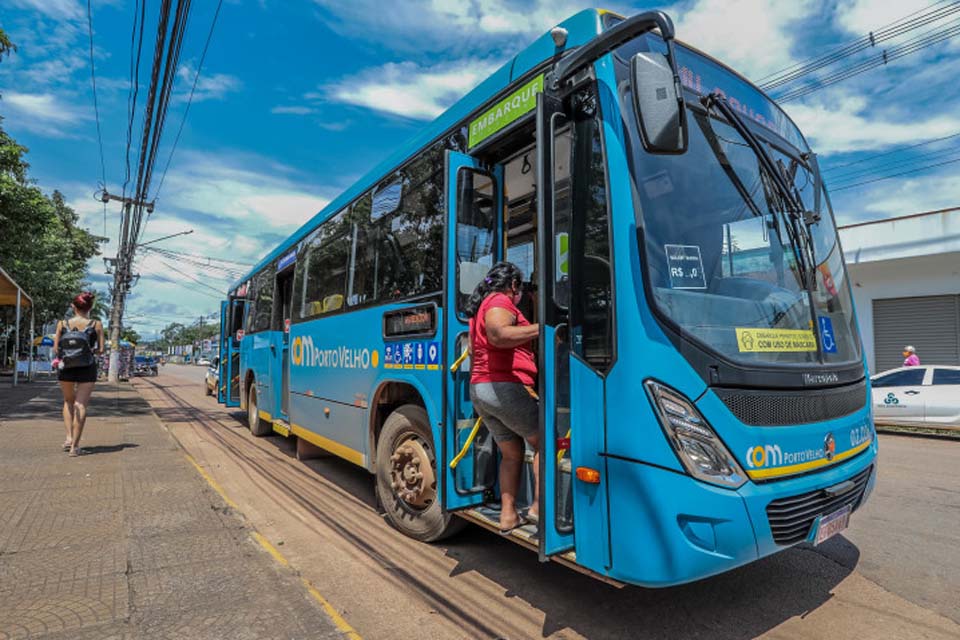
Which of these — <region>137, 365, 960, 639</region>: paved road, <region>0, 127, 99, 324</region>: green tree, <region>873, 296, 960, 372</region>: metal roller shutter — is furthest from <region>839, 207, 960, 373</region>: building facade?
<region>0, 127, 99, 324</region>: green tree

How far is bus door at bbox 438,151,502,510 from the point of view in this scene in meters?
3.44

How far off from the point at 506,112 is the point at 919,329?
16.0 metres

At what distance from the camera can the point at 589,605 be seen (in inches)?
121

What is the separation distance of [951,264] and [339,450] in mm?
15718

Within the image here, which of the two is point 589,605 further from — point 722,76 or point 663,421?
point 722,76

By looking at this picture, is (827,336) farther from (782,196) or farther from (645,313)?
(645,313)

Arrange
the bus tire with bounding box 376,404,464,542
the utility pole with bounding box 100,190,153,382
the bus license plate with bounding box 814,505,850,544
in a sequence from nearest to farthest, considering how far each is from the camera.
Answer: the bus license plate with bounding box 814,505,850,544, the bus tire with bounding box 376,404,464,542, the utility pole with bounding box 100,190,153,382

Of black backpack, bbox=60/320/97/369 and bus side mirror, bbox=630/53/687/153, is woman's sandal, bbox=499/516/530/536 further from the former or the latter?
black backpack, bbox=60/320/97/369

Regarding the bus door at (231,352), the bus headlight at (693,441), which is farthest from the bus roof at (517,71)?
the bus door at (231,352)

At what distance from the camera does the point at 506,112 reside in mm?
3346

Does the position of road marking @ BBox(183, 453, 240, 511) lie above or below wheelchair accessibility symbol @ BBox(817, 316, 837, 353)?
below

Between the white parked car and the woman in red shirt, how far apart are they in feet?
31.6

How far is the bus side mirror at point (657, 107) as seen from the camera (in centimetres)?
238

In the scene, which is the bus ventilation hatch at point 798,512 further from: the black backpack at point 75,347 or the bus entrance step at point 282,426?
the black backpack at point 75,347
